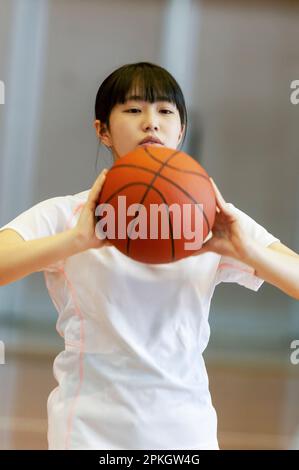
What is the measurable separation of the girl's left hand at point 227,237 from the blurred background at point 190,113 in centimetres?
337

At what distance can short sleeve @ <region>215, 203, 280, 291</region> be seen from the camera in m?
1.39

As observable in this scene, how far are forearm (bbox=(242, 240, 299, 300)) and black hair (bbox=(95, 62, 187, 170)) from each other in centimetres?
38

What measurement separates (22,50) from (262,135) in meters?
1.92

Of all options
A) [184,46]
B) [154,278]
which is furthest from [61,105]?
[154,278]

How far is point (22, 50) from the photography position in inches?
199

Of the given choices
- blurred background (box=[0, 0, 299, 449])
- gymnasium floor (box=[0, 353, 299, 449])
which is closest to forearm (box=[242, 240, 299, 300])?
gymnasium floor (box=[0, 353, 299, 449])
